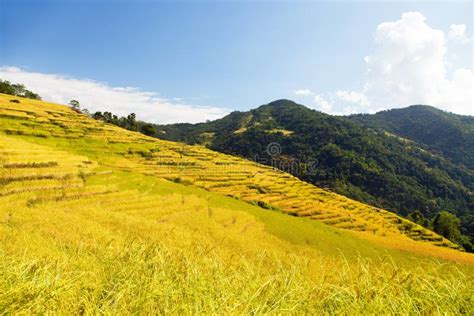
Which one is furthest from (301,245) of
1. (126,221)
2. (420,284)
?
(420,284)

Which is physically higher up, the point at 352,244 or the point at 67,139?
the point at 67,139

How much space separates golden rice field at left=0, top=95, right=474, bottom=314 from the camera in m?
3.79

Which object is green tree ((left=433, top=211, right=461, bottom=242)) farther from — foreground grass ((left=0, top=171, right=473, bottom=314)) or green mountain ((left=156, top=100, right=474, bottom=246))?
foreground grass ((left=0, top=171, right=473, bottom=314))

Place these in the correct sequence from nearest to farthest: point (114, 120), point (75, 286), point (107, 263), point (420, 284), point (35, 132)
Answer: point (75, 286) < point (420, 284) < point (107, 263) < point (35, 132) < point (114, 120)

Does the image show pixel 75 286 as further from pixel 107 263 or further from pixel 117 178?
pixel 117 178

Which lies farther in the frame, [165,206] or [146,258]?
[165,206]

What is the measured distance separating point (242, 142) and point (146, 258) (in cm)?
16936

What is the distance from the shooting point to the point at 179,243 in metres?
15.9

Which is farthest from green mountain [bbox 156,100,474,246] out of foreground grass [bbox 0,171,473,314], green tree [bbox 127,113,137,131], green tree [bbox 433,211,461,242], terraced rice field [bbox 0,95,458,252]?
foreground grass [bbox 0,171,473,314]

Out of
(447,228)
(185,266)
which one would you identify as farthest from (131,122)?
(185,266)

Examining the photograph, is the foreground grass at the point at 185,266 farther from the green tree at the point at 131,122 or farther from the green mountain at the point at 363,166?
the green mountain at the point at 363,166

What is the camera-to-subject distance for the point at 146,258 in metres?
5.55

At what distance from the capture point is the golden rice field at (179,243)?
3791 mm

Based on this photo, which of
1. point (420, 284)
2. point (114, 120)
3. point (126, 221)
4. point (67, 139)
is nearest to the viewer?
point (420, 284)
